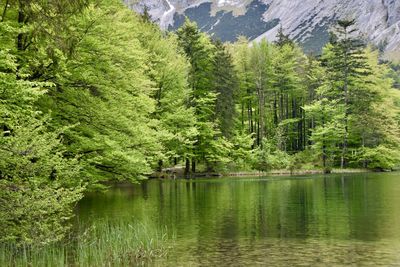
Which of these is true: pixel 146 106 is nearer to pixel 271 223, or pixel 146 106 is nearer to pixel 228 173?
pixel 271 223

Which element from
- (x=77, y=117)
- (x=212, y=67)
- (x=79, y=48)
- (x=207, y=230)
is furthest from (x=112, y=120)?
(x=212, y=67)

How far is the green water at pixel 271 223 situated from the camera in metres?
14.0

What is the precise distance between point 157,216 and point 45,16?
12.7 m

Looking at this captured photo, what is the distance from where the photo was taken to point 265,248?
15.3 m

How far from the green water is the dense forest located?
308cm

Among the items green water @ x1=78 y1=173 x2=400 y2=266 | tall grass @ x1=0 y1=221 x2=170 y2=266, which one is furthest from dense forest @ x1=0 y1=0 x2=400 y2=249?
green water @ x1=78 y1=173 x2=400 y2=266

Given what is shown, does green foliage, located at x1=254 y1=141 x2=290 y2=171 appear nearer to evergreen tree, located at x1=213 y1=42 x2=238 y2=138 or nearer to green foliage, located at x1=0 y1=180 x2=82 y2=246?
evergreen tree, located at x1=213 y1=42 x2=238 y2=138

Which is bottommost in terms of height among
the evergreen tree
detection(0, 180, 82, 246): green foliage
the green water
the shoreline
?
the green water

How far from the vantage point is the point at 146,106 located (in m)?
24.5

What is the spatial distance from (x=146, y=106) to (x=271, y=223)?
28.0 feet

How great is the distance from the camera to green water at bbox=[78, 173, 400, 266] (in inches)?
552

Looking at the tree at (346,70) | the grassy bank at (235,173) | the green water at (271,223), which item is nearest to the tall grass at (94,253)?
the green water at (271,223)

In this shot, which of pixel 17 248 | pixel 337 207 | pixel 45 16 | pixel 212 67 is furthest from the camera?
pixel 212 67

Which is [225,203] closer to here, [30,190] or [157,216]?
[157,216]
